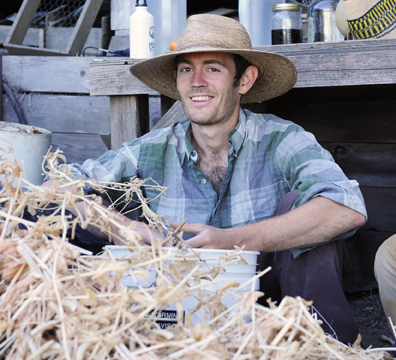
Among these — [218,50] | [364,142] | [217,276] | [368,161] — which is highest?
[218,50]

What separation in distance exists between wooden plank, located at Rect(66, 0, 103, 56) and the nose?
5.04 ft

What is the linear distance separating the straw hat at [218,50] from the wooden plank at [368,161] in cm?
100

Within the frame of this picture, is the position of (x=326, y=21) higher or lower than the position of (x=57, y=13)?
lower

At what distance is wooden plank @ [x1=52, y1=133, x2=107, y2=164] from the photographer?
3.45 meters

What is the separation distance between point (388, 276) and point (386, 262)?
5 cm

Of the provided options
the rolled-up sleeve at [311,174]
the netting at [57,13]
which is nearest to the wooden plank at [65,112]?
the netting at [57,13]

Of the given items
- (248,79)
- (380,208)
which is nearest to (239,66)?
(248,79)

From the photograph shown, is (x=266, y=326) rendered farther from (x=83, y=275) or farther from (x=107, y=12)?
(x=107, y=12)

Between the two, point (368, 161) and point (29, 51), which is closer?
point (368, 161)

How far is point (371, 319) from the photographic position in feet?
8.61

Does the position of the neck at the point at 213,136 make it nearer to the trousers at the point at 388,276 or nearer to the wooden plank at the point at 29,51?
the trousers at the point at 388,276

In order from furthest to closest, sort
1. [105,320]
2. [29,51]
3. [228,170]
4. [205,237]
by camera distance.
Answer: [29,51], [228,170], [205,237], [105,320]

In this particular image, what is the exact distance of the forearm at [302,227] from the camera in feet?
5.73

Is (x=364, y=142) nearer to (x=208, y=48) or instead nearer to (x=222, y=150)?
(x=222, y=150)
